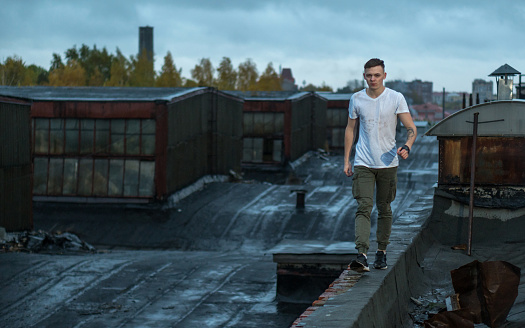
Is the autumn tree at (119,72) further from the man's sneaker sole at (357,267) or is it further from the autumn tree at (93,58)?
the man's sneaker sole at (357,267)

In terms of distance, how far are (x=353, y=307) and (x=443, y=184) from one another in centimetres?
642

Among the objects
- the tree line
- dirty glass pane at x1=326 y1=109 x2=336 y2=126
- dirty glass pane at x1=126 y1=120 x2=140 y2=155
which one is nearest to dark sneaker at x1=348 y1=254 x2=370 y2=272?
dirty glass pane at x1=126 y1=120 x2=140 y2=155

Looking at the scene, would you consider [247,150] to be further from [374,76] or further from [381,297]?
[381,297]

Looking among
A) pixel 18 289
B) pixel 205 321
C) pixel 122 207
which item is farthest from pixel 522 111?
pixel 122 207

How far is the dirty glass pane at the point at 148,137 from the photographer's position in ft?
98.7

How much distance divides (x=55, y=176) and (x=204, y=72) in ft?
292

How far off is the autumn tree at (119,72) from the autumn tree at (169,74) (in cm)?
519

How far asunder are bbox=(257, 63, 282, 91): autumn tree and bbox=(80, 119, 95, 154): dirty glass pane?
88.9m

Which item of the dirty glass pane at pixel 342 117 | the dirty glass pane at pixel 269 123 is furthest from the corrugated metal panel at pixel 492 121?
the dirty glass pane at pixel 342 117

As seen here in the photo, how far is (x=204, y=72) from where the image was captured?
4683 inches

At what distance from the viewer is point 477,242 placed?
11.0 metres

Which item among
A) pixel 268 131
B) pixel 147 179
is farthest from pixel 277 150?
pixel 147 179

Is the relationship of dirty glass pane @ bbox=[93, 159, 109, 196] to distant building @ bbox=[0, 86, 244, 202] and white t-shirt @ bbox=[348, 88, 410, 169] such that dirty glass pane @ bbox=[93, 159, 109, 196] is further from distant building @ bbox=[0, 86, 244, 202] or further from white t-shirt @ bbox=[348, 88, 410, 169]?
white t-shirt @ bbox=[348, 88, 410, 169]

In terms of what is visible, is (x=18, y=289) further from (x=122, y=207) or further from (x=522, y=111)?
(x=122, y=207)
